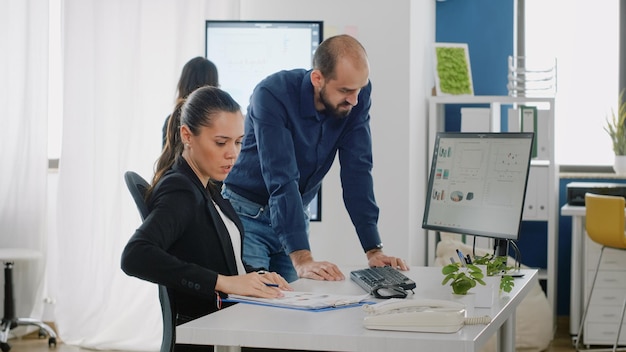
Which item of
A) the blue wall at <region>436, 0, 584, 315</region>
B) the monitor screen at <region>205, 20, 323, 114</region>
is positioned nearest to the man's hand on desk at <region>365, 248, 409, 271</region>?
the monitor screen at <region>205, 20, 323, 114</region>

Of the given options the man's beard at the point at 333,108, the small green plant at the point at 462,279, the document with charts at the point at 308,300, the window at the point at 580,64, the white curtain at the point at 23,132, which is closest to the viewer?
the document with charts at the point at 308,300

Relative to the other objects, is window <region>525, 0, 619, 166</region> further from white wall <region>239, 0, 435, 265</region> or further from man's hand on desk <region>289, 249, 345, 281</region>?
man's hand on desk <region>289, 249, 345, 281</region>

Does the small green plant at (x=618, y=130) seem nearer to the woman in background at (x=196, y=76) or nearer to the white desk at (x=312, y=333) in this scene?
the woman in background at (x=196, y=76)

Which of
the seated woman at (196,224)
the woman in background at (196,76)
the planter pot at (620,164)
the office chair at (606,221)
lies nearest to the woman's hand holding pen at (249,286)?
the seated woman at (196,224)

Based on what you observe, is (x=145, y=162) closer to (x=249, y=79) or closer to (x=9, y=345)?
(x=249, y=79)

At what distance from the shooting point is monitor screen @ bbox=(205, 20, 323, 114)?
4398 millimetres

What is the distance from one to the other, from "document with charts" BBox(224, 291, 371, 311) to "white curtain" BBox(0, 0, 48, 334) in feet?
11.0

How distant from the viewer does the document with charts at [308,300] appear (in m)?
2.03

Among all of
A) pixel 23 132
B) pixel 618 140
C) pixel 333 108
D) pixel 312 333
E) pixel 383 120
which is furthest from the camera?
pixel 618 140

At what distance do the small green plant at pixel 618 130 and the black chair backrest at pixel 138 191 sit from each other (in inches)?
160

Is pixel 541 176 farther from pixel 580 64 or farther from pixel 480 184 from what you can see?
pixel 480 184

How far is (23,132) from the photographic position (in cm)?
514

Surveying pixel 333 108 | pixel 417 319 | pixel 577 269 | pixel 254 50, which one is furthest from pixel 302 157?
pixel 577 269

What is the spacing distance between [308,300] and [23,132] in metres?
3.47
